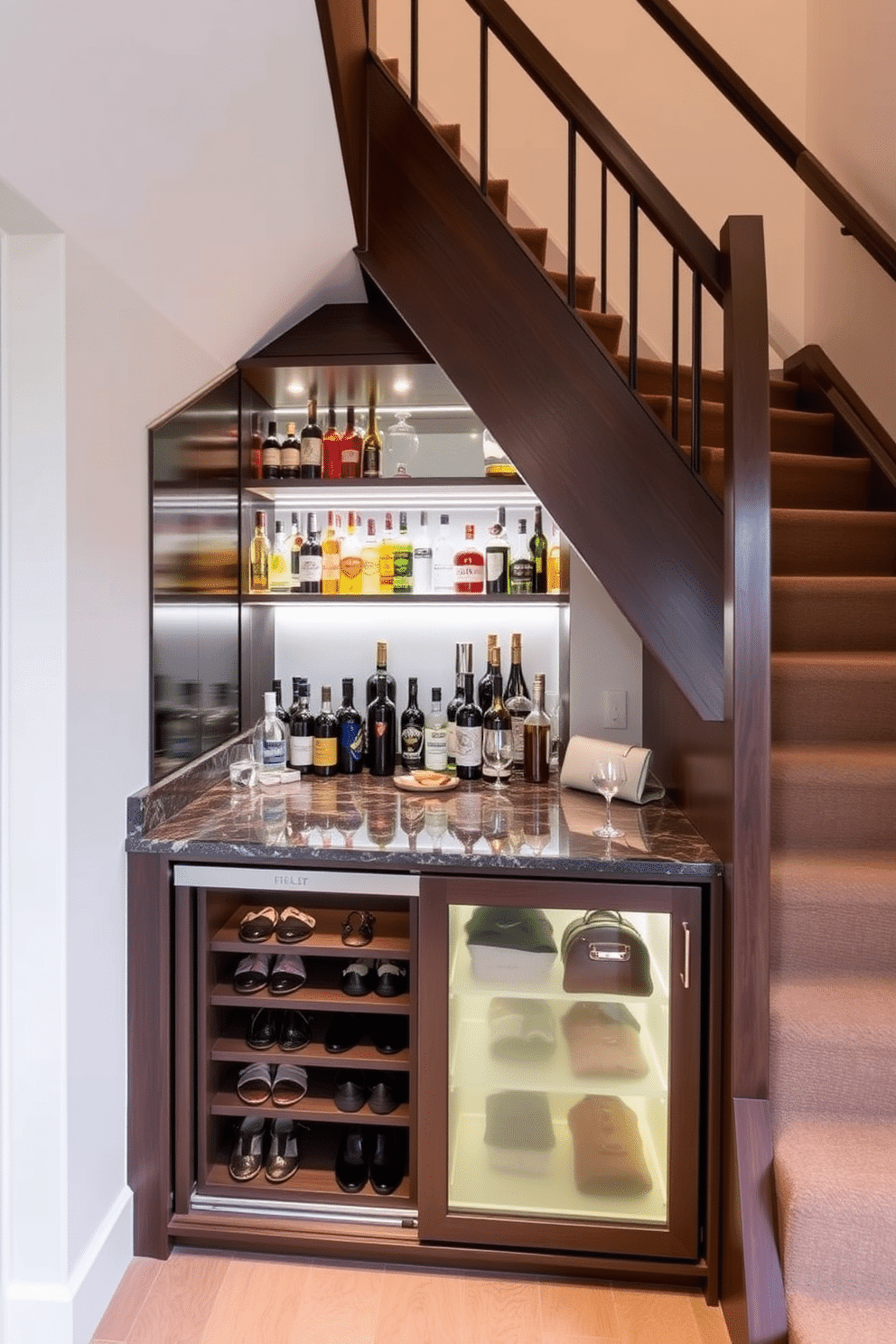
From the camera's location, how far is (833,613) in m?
2.34

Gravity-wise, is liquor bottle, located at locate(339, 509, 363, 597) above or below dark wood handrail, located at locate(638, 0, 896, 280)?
below

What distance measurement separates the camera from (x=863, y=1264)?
4.50ft

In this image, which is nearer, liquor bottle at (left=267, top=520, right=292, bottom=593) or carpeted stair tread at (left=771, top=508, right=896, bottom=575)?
carpeted stair tread at (left=771, top=508, right=896, bottom=575)

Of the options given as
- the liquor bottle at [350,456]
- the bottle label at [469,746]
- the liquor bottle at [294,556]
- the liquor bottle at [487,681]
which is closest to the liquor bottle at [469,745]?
the bottle label at [469,746]

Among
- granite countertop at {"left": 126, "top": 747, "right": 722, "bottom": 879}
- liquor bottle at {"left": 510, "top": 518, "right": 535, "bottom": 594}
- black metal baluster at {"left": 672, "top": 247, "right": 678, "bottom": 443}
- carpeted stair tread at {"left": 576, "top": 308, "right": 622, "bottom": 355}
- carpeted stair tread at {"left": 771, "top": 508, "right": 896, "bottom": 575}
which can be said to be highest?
carpeted stair tread at {"left": 576, "top": 308, "right": 622, "bottom": 355}

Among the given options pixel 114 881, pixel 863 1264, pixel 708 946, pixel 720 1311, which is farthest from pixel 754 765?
pixel 114 881

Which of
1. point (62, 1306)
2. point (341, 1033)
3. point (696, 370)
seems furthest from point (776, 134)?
point (62, 1306)

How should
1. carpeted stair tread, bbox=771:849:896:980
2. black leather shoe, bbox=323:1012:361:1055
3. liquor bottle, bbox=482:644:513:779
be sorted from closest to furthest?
carpeted stair tread, bbox=771:849:896:980, black leather shoe, bbox=323:1012:361:1055, liquor bottle, bbox=482:644:513:779

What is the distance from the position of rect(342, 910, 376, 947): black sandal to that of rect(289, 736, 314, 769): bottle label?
701mm

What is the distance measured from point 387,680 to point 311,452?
76 centimetres

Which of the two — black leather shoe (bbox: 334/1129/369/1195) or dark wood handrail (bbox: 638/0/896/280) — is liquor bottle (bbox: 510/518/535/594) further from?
black leather shoe (bbox: 334/1129/369/1195)

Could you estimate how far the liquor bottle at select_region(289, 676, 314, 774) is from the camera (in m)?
2.61

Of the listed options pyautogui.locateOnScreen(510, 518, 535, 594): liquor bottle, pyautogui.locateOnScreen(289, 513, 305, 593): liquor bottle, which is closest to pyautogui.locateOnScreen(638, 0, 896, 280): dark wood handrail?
pyautogui.locateOnScreen(510, 518, 535, 594): liquor bottle

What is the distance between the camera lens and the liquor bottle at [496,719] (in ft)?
8.05
